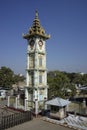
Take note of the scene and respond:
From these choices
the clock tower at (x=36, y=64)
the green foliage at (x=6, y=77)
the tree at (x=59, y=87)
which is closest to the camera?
the clock tower at (x=36, y=64)

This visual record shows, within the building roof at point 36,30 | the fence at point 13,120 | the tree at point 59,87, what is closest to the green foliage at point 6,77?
the tree at point 59,87

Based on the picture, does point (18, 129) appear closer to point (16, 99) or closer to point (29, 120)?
point (29, 120)

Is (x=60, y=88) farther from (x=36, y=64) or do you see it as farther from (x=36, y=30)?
(x=36, y=30)

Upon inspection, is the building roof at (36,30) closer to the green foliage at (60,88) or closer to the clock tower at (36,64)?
the clock tower at (36,64)

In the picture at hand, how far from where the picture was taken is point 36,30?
22734mm

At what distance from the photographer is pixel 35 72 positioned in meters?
22.1

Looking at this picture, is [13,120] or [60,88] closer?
[13,120]

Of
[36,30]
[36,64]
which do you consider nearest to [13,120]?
[36,64]

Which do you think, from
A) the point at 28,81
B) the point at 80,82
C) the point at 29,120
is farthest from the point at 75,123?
the point at 80,82

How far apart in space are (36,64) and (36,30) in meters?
5.08

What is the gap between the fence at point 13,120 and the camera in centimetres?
1545

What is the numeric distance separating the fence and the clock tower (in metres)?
4.22

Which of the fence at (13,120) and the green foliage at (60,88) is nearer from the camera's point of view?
the fence at (13,120)

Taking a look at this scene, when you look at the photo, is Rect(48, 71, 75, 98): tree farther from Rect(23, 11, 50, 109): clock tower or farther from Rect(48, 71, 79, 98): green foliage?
Rect(23, 11, 50, 109): clock tower
